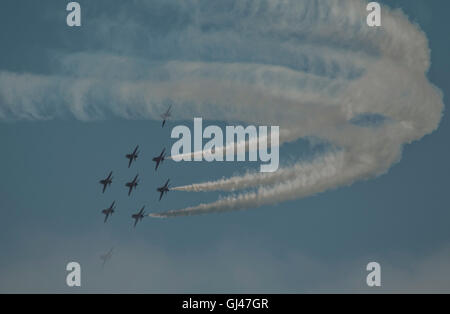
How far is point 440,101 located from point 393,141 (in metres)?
5.04

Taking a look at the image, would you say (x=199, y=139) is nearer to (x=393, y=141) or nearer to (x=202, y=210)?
(x=202, y=210)

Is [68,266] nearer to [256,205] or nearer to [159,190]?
[159,190]

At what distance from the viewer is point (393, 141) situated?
109 m

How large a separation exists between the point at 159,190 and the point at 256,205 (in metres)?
14.3
